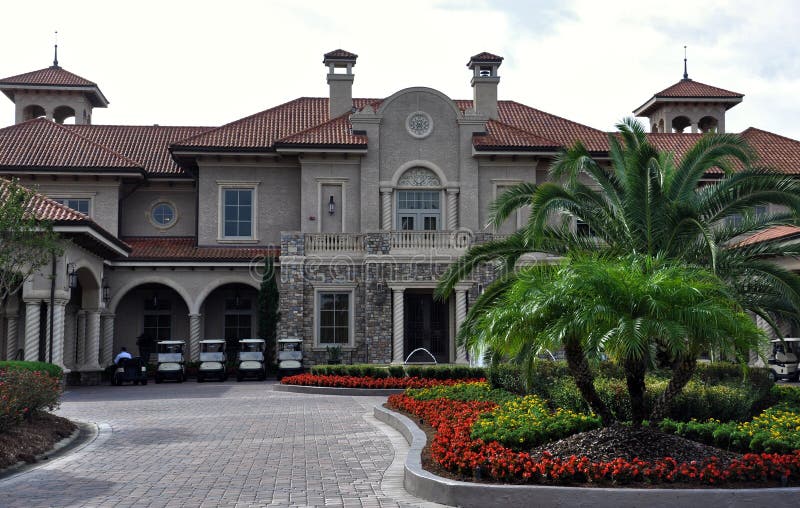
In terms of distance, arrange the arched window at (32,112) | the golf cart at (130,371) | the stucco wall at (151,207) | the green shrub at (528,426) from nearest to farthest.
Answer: the green shrub at (528,426), the golf cart at (130,371), the stucco wall at (151,207), the arched window at (32,112)

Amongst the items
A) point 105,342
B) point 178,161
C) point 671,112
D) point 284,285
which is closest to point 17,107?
point 178,161

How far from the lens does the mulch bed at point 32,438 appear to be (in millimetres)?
12180

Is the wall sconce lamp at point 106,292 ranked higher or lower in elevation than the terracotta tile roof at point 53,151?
lower

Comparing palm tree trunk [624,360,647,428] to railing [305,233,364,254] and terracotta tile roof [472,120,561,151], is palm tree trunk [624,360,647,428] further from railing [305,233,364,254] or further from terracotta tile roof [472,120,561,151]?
terracotta tile roof [472,120,561,151]

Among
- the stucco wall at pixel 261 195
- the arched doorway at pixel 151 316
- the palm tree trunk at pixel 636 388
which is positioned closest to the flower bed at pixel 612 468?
the palm tree trunk at pixel 636 388

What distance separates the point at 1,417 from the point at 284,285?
20885mm

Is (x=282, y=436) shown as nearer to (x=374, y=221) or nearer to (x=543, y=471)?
(x=543, y=471)

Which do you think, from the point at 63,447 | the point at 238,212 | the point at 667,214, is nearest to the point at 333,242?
the point at 238,212

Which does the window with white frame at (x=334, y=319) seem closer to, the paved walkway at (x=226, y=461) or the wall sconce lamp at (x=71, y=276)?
the wall sconce lamp at (x=71, y=276)

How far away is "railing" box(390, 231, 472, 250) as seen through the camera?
3253cm

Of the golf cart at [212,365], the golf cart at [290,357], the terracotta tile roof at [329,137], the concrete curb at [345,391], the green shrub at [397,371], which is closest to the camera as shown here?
the concrete curb at [345,391]

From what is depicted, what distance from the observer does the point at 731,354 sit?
390 inches

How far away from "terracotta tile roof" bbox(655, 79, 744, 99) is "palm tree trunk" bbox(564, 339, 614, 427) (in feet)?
126

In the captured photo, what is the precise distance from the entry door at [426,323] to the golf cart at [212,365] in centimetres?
688
